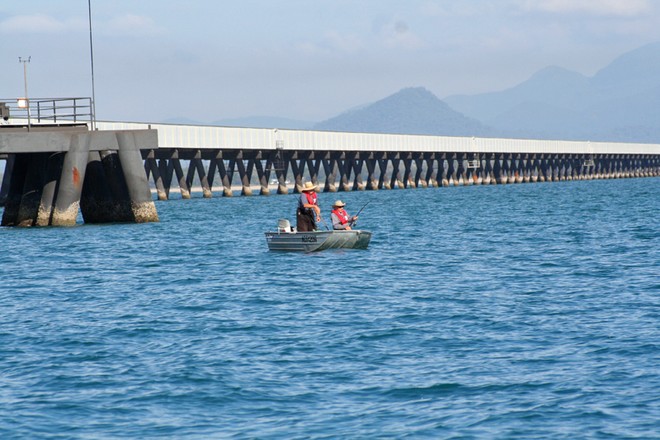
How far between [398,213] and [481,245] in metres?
25.3

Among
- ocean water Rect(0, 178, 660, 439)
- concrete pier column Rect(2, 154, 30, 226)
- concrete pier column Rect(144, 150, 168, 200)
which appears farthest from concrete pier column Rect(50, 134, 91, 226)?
concrete pier column Rect(144, 150, 168, 200)

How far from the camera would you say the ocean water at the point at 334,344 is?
13.7 meters

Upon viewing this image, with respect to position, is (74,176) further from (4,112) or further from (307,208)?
(307,208)

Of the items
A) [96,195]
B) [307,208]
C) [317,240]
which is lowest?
[317,240]

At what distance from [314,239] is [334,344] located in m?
15.6

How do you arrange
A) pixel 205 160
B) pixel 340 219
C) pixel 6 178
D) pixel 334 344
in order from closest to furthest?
pixel 334 344 → pixel 340 219 → pixel 6 178 → pixel 205 160

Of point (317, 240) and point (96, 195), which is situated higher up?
point (96, 195)

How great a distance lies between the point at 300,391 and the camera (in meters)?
15.0

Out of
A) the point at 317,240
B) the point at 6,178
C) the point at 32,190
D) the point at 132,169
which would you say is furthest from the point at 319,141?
the point at 317,240

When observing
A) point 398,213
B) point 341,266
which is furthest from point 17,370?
point 398,213

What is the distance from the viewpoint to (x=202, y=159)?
306 feet

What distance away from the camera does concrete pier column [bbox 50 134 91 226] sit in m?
46.1

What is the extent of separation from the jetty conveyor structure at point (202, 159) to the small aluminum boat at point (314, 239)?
1404cm

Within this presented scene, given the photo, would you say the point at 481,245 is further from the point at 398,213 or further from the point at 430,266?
the point at 398,213
